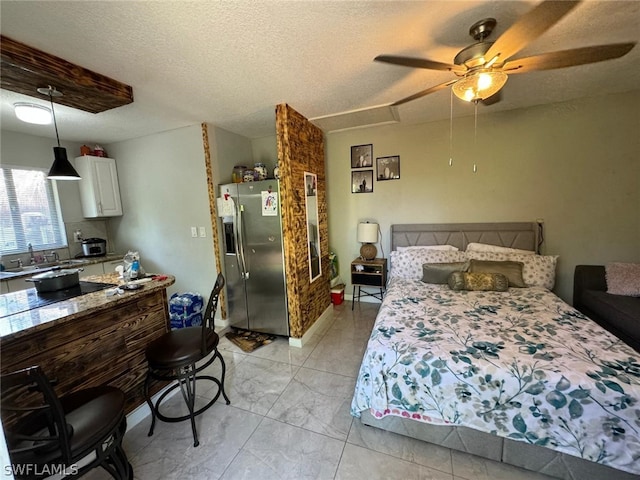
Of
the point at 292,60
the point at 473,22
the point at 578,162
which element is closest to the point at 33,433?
the point at 292,60

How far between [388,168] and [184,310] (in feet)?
10.8

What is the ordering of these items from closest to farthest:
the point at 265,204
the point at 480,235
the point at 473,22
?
the point at 473,22 < the point at 265,204 < the point at 480,235

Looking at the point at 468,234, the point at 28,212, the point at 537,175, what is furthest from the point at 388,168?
the point at 28,212

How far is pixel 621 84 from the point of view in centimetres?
245

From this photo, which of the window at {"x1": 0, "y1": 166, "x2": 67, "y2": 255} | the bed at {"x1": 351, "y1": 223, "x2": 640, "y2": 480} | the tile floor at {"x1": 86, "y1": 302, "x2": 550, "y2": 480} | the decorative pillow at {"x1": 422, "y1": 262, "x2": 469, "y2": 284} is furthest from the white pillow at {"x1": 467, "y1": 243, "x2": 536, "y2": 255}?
the window at {"x1": 0, "y1": 166, "x2": 67, "y2": 255}

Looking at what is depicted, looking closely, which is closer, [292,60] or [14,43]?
[14,43]

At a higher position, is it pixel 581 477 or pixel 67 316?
pixel 67 316

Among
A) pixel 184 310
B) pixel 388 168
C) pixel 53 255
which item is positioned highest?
pixel 388 168

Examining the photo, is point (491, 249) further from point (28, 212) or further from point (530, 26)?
point (28, 212)

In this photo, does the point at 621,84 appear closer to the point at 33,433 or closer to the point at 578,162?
the point at 578,162

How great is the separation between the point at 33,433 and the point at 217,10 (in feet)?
7.34

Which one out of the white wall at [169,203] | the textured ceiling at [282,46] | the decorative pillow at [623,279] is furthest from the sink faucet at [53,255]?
the decorative pillow at [623,279]

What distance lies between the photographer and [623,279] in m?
2.42

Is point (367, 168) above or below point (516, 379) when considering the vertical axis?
above
